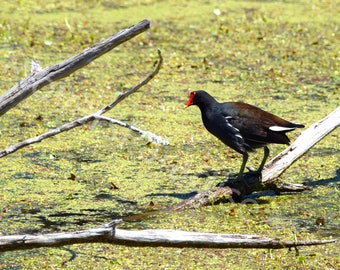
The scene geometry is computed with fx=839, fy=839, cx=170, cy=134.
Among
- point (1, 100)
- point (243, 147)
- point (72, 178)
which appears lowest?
point (72, 178)

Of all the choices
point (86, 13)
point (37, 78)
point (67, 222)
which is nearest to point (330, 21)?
point (86, 13)

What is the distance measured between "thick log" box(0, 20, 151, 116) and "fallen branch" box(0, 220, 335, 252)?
0.82 metres

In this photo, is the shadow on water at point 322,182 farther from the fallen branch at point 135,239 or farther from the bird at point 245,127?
the fallen branch at point 135,239

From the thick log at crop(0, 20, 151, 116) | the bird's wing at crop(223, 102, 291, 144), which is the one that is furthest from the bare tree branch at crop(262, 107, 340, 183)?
the thick log at crop(0, 20, 151, 116)

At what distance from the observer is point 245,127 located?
5.38 m

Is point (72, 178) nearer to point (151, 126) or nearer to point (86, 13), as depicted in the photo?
point (151, 126)

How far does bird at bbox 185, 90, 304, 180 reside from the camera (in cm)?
534

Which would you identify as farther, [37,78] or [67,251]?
[67,251]

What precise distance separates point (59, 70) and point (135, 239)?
1.01m

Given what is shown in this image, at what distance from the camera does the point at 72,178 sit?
568cm

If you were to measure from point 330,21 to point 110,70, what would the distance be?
3.05 m

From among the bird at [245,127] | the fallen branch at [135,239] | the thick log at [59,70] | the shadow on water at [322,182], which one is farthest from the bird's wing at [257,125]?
the fallen branch at [135,239]

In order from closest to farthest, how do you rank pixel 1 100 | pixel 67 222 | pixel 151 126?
pixel 1 100 → pixel 67 222 → pixel 151 126

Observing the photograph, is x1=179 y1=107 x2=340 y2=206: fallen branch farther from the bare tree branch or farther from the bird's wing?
the bird's wing
